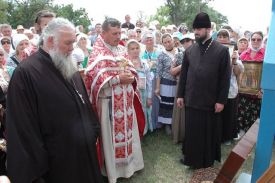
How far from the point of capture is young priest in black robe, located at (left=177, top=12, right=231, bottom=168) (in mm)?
4082

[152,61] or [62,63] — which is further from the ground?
[62,63]

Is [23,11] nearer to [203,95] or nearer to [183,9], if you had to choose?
[183,9]

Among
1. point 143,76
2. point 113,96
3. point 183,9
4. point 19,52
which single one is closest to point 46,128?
point 113,96

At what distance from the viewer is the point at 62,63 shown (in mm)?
2668

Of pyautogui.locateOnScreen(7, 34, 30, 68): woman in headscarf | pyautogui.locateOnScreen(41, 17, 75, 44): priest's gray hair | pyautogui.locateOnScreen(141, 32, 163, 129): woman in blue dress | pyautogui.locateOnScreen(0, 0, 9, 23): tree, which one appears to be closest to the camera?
pyautogui.locateOnScreen(41, 17, 75, 44): priest's gray hair

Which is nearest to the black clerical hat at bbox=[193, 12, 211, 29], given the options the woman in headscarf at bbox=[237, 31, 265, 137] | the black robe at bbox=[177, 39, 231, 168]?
the black robe at bbox=[177, 39, 231, 168]

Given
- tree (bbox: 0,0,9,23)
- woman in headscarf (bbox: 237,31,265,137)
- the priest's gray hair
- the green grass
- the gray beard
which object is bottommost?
the green grass

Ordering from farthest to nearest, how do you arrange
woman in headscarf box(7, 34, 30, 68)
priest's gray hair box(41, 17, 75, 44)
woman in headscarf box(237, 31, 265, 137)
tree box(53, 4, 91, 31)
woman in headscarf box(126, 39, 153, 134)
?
tree box(53, 4, 91, 31) < woman in headscarf box(237, 31, 265, 137) < woman in headscarf box(126, 39, 153, 134) < woman in headscarf box(7, 34, 30, 68) < priest's gray hair box(41, 17, 75, 44)

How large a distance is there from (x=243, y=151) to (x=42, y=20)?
9.00 ft

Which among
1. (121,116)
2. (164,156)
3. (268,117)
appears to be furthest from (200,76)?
(268,117)

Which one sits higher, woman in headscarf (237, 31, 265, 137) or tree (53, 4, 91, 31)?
tree (53, 4, 91, 31)

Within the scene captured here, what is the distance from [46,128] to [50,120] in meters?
0.07

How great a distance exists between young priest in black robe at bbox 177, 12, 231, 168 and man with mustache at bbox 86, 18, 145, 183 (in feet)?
2.54

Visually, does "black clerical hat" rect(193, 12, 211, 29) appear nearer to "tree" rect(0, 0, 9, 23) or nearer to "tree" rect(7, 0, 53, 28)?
"tree" rect(0, 0, 9, 23)
